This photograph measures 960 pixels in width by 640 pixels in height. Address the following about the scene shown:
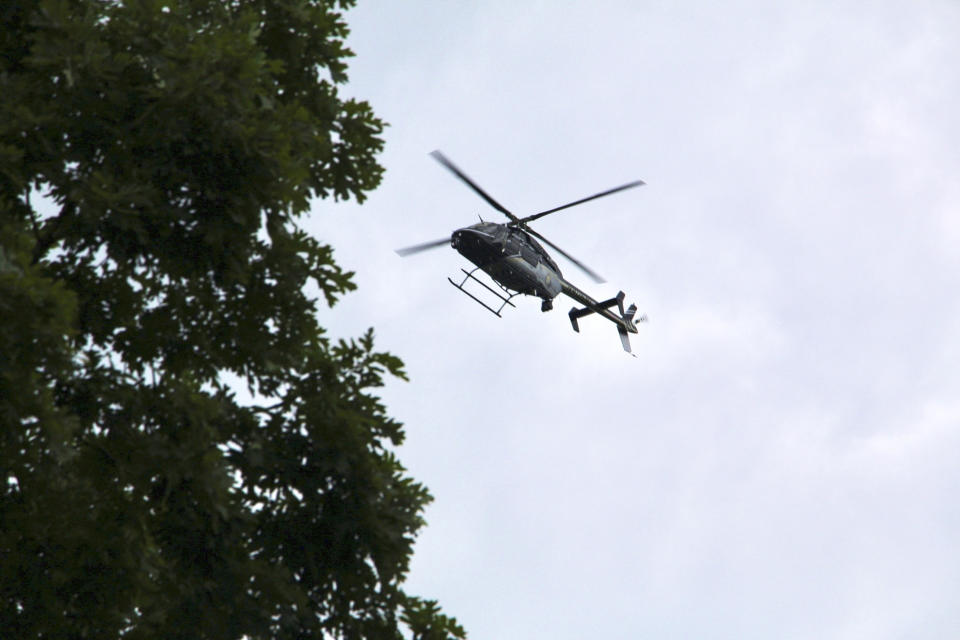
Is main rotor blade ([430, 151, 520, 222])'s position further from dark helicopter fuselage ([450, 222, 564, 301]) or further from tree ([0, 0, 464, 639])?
tree ([0, 0, 464, 639])

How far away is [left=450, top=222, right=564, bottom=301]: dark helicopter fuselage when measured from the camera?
2981 centimetres

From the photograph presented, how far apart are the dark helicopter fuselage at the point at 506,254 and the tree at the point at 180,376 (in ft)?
58.4

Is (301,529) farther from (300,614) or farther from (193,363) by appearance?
(193,363)

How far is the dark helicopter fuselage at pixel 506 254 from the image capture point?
29.8 meters

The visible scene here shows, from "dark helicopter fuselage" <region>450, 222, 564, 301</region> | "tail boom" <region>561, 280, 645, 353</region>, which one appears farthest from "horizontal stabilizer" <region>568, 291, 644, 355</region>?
"dark helicopter fuselage" <region>450, 222, 564, 301</region>

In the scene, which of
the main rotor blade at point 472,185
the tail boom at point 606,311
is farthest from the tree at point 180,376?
the tail boom at point 606,311

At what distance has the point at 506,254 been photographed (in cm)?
3000

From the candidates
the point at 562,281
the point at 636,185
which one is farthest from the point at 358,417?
the point at 562,281

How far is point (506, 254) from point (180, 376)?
62.4 ft

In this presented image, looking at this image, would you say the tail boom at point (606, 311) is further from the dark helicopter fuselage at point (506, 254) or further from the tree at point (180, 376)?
the tree at point (180, 376)

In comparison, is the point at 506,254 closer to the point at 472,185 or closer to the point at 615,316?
the point at 472,185

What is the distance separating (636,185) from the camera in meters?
27.4

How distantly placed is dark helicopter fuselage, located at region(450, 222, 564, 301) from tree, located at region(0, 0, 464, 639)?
1781 centimetres

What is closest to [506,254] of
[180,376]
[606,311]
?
[606,311]
